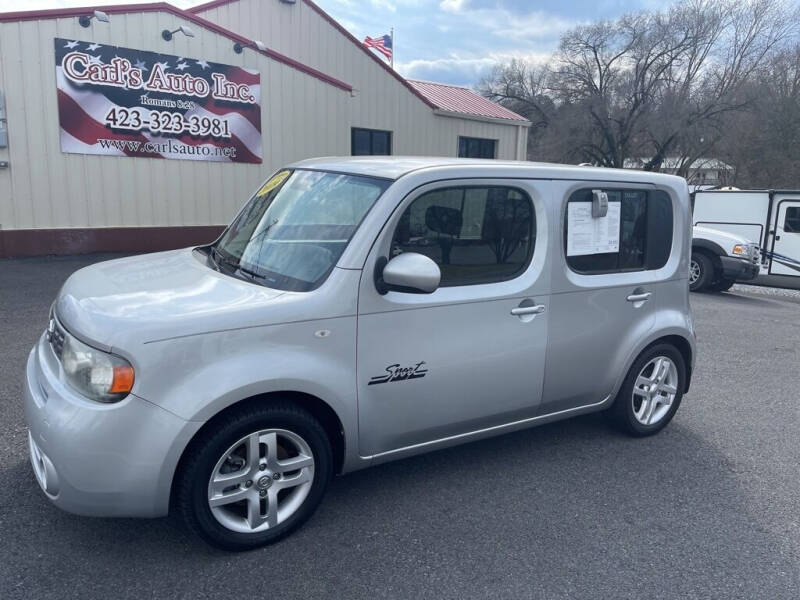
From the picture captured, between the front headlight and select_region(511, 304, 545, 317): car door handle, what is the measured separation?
2045mm

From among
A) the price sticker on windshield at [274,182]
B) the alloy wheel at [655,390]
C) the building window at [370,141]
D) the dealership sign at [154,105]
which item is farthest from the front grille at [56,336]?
the building window at [370,141]

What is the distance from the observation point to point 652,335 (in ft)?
13.9

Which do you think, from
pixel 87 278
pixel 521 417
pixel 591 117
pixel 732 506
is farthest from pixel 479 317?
Answer: pixel 591 117

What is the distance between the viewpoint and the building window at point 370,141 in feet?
54.7

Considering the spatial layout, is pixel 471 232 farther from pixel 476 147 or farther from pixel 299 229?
pixel 476 147

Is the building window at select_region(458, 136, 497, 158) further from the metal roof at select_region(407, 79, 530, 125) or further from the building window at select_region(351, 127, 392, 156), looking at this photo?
the building window at select_region(351, 127, 392, 156)

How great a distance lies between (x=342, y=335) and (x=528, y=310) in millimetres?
1192

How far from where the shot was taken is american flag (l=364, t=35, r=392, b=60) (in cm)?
2522

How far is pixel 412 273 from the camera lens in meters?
2.95

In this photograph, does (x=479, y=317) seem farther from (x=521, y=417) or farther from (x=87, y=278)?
(x=87, y=278)

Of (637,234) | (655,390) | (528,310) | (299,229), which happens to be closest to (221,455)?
(299,229)

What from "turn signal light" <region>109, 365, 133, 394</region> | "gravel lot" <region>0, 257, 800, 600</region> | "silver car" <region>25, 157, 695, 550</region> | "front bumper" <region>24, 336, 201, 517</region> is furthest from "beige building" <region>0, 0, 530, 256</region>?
"turn signal light" <region>109, 365, 133, 394</region>

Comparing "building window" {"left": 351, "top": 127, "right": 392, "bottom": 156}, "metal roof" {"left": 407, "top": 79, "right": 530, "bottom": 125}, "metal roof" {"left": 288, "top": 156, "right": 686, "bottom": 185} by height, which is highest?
"metal roof" {"left": 407, "top": 79, "right": 530, "bottom": 125}

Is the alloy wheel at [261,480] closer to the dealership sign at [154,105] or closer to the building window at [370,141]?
the dealership sign at [154,105]
